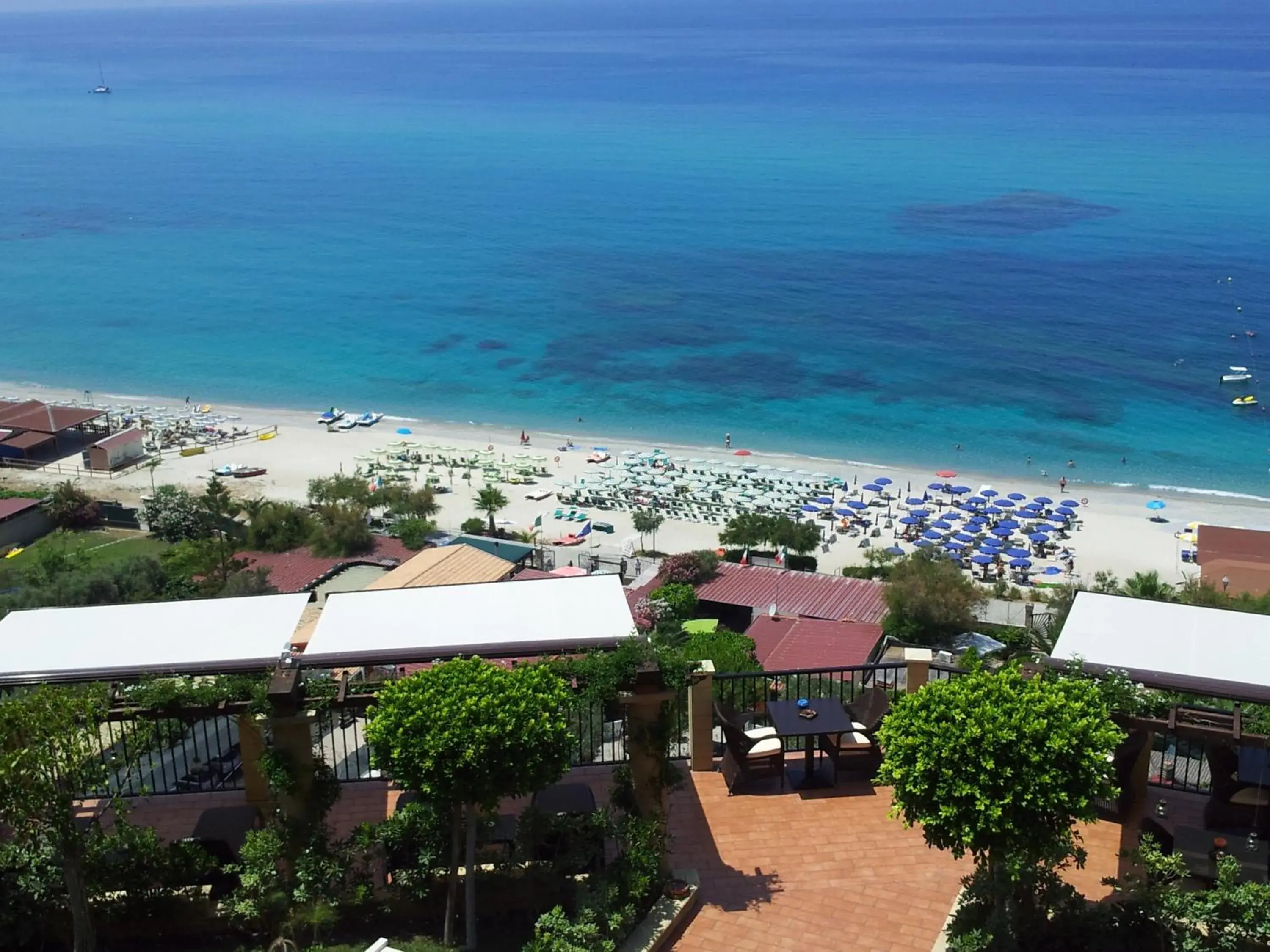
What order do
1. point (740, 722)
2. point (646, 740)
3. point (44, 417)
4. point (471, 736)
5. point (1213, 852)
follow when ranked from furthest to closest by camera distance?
point (44, 417) < point (740, 722) < point (646, 740) < point (1213, 852) < point (471, 736)

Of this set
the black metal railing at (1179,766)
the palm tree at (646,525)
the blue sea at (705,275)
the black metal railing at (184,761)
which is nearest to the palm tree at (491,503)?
the palm tree at (646,525)

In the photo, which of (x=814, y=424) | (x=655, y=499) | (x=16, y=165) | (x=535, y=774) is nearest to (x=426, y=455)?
(x=655, y=499)

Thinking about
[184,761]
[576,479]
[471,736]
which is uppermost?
[471,736]

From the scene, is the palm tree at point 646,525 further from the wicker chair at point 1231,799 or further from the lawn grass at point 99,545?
the wicker chair at point 1231,799

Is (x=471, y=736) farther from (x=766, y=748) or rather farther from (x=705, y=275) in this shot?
(x=705, y=275)

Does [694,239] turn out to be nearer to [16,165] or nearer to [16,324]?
[16,324]

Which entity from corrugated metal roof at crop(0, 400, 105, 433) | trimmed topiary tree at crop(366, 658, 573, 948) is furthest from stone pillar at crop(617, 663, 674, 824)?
corrugated metal roof at crop(0, 400, 105, 433)

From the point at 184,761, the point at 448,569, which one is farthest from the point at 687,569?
the point at 184,761
